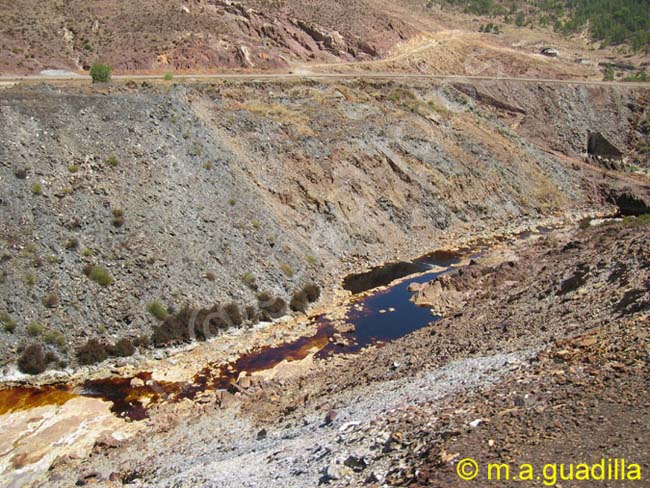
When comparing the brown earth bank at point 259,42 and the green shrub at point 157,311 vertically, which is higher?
the brown earth bank at point 259,42

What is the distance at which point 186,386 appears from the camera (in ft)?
82.2

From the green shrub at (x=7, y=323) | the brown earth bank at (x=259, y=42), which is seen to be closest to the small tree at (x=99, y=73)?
the brown earth bank at (x=259, y=42)

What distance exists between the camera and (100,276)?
2817 centimetres

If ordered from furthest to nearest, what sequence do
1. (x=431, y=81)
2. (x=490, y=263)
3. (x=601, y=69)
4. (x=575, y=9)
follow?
1. (x=575, y=9)
2. (x=601, y=69)
3. (x=431, y=81)
4. (x=490, y=263)

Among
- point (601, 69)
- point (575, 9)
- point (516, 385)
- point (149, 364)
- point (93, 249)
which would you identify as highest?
point (575, 9)

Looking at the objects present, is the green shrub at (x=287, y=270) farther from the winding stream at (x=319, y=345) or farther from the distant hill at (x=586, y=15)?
the distant hill at (x=586, y=15)

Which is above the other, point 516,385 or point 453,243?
point 516,385

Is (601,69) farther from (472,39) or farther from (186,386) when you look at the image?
(186,386)

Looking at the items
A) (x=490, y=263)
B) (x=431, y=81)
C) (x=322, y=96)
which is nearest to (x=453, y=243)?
(x=490, y=263)

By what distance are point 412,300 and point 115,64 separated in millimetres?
31848

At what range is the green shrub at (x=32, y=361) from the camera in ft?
82.4

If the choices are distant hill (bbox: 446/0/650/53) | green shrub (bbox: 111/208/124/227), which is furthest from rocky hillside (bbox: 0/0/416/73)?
distant hill (bbox: 446/0/650/53)

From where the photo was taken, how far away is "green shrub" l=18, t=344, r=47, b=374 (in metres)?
25.1

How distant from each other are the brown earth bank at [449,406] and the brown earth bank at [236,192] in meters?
7.29
